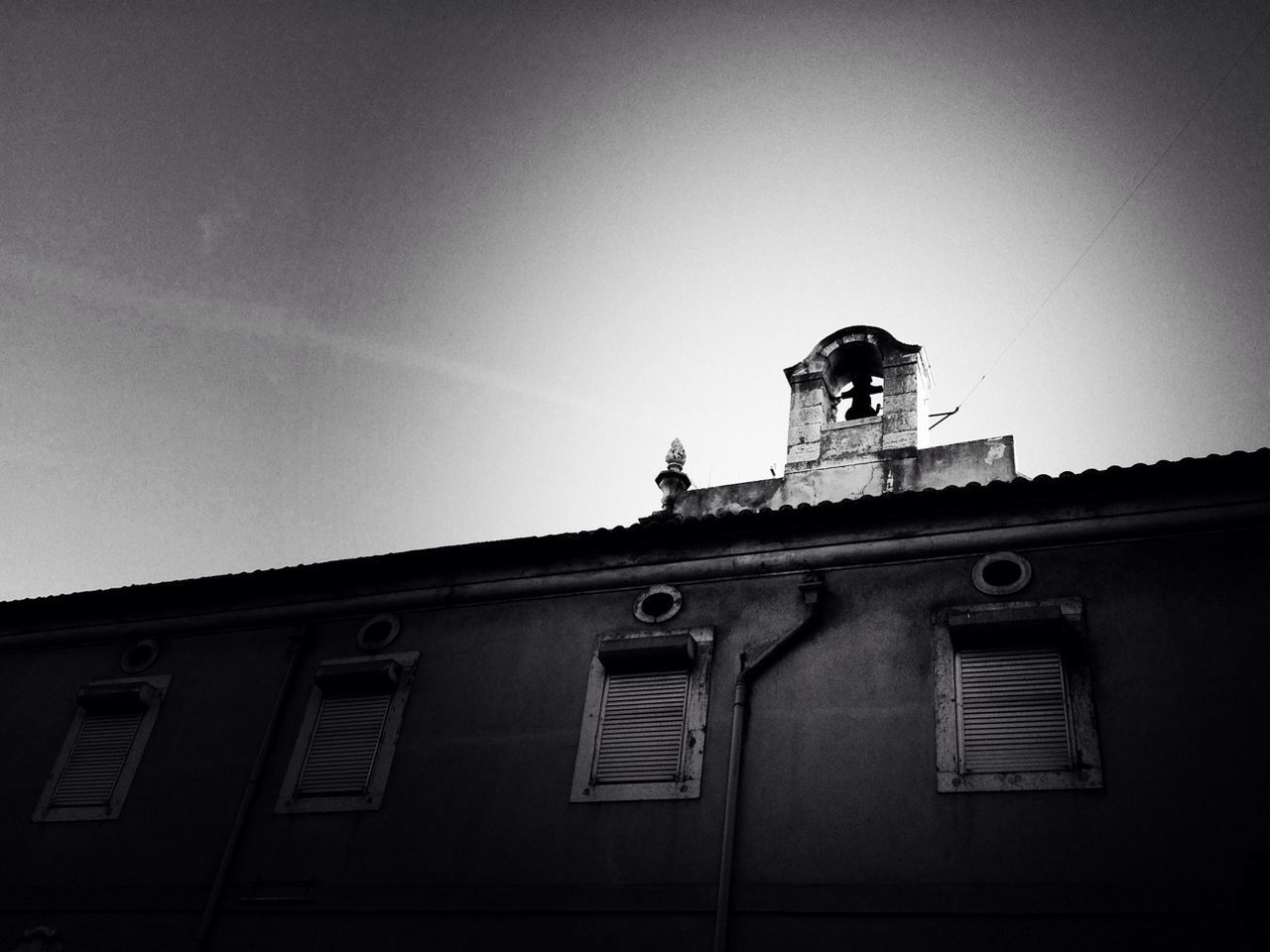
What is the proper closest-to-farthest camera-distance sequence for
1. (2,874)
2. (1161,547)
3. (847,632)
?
(1161,547) → (847,632) → (2,874)

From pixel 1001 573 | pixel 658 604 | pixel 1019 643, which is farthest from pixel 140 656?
pixel 1019 643

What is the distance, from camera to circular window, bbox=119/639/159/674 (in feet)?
51.6

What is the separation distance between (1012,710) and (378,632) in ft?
25.9

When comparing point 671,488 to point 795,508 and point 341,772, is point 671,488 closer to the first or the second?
point 795,508

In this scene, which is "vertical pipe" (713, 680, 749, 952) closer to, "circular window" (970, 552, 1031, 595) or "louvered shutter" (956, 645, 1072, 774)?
"louvered shutter" (956, 645, 1072, 774)

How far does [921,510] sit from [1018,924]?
432cm

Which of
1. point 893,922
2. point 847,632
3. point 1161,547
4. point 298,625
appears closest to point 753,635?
point 847,632

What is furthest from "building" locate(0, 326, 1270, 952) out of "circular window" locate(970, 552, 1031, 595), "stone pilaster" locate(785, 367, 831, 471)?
"stone pilaster" locate(785, 367, 831, 471)

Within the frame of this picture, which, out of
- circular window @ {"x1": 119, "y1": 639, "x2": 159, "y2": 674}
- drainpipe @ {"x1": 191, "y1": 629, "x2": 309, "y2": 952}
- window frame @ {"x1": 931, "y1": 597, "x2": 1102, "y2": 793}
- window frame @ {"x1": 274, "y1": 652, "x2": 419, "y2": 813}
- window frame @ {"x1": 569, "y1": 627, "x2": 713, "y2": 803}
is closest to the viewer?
window frame @ {"x1": 931, "y1": 597, "x2": 1102, "y2": 793}

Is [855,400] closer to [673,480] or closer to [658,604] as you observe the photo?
[673,480]

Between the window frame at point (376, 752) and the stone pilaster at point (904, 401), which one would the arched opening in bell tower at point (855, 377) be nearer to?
the stone pilaster at point (904, 401)

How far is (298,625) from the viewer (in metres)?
15.1

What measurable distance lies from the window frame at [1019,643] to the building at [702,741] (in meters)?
0.03

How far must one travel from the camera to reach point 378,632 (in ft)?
47.7
